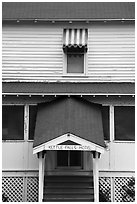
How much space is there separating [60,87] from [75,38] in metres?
2.47

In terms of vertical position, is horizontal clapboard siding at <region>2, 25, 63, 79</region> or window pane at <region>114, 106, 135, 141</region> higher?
horizontal clapboard siding at <region>2, 25, 63, 79</region>

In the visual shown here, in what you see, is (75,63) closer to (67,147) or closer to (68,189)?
(67,147)

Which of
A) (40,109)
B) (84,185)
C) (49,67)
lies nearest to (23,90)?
(40,109)

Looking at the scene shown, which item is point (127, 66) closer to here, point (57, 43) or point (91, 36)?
point (91, 36)

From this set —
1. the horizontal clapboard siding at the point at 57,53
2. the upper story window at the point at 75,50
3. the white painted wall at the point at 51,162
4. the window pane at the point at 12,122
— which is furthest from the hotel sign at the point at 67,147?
the upper story window at the point at 75,50

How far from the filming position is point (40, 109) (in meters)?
15.4

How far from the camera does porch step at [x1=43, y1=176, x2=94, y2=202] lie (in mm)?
14086

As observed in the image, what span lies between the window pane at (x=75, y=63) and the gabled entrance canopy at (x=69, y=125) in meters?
1.98

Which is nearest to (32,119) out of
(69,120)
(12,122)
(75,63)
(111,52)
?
(12,122)

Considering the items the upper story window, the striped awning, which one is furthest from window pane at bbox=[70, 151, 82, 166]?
the striped awning

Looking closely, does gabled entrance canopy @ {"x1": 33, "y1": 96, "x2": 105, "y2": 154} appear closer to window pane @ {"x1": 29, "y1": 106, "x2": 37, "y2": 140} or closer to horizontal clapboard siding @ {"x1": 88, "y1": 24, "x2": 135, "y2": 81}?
window pane @ {"x1": 29, "y1": 106, "x2": 37, "y2": 140}

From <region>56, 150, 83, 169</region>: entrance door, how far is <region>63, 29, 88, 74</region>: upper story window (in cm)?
376

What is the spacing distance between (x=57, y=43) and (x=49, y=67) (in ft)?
3.96

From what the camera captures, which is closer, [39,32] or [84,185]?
[84,185]
